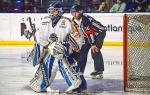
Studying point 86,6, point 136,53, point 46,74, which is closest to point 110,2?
point 86,6

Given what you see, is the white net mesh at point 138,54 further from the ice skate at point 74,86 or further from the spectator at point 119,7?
the spectator at point 119,7

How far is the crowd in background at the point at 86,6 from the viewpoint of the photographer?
1171cm

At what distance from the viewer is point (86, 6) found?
39.0ft

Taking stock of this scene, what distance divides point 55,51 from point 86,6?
5.93m

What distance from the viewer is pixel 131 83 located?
6.55 meters

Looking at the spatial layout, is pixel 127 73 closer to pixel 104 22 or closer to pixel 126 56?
pixel 126 56

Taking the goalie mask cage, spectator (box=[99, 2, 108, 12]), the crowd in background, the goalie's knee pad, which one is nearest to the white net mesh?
the goalie mask cage

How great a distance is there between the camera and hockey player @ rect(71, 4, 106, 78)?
6.80 meters

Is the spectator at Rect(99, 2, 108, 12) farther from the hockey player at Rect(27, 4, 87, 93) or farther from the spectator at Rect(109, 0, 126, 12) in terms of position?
the hockey player at Rect(27, 4, 87, 93)

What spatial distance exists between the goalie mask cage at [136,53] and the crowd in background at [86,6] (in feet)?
16.7

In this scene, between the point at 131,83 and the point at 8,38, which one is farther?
the point at 8,38

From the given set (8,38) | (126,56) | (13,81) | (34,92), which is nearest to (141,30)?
(126,56)

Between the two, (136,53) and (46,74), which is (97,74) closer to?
(136,53)

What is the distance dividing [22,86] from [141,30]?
188 centimetres
